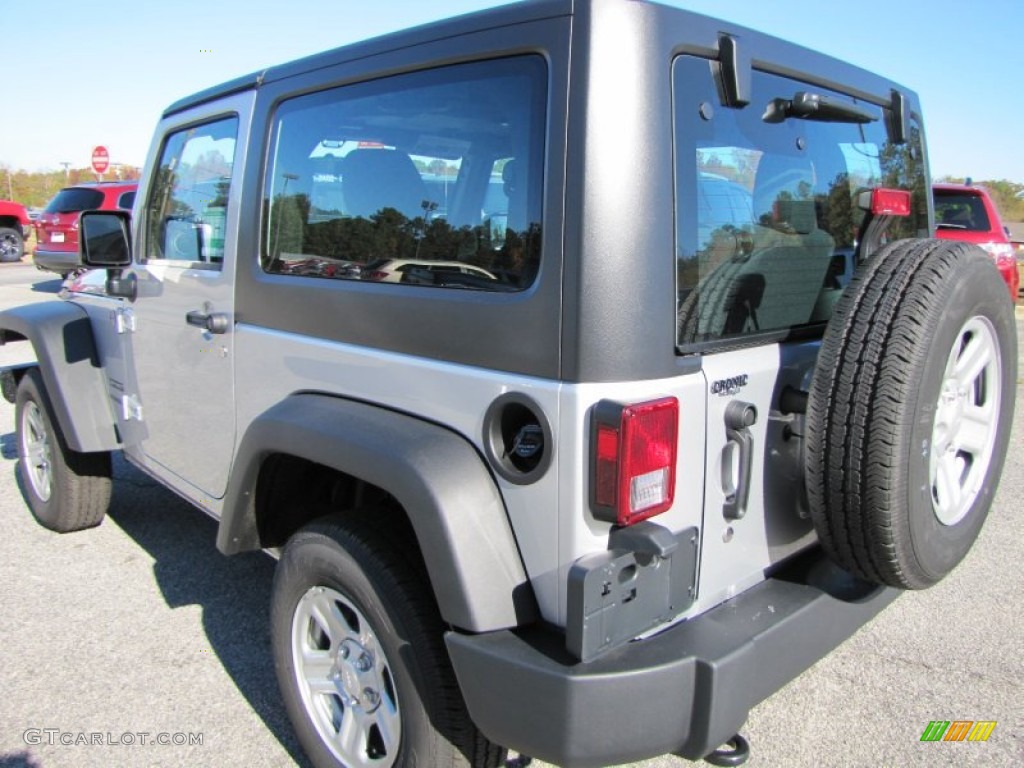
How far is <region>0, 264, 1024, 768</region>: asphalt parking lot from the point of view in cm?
256

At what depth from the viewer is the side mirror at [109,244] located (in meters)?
3.34

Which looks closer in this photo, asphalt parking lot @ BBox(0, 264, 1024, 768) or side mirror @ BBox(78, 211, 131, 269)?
asphalt parking lot @ BBox(0, 264, 1024, 768)

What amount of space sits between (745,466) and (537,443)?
20.9 inches

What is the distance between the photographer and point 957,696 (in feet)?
9.11

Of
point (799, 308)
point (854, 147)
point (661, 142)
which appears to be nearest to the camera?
point (661, 142)

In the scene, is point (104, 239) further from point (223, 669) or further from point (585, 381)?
point (585, 381)

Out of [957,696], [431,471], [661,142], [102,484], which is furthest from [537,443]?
[102,484]

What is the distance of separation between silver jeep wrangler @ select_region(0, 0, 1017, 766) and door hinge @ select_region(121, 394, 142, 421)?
1.10 metres

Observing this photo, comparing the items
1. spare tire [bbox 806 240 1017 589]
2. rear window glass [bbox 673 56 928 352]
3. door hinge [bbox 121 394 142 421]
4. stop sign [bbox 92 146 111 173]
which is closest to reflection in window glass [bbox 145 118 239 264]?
door hinge [bbox 121 394 142 421]

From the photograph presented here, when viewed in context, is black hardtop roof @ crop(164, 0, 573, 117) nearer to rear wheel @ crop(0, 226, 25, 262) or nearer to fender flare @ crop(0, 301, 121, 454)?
fender flare @ crop(0, 301, 121, 454)

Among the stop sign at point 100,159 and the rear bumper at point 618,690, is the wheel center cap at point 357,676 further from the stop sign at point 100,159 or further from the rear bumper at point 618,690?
the stop sign at point 100,159

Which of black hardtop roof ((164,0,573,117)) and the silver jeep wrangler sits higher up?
black hardtop roof ((164,0,573,117))

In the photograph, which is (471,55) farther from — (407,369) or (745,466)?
(745,466)

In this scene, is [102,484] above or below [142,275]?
below
